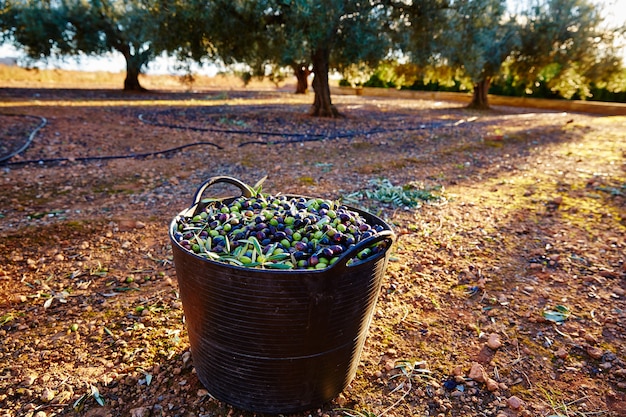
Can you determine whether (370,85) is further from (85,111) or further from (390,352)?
(390,352)

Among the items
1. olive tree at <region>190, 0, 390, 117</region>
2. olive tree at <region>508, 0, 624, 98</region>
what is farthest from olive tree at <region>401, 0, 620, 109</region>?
olive tree at <region>190, 0, 390, 117</region>

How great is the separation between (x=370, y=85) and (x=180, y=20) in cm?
2687

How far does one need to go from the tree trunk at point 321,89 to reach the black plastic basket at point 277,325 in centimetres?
1253

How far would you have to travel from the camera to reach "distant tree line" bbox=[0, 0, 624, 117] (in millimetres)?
11078

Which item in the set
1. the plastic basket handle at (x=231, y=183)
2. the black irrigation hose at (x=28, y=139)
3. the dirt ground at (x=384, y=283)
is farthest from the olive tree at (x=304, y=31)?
the plastic basket handle at (x=231, y=183)

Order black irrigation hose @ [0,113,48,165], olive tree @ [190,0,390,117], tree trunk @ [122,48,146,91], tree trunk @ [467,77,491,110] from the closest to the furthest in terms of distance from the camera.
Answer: black irrigation hose @ [0,113,48,165]
olive tree @ [190,0,390,117]
tree trunk @ [467,77,491,110]
tree trunk @ [122,48,146,91]

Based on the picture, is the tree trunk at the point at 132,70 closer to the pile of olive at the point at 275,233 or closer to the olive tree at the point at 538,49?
the olive tree at the point at 538,49

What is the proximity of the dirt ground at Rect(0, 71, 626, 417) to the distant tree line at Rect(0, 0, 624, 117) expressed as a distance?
4845 millimetres

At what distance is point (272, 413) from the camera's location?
2164mm

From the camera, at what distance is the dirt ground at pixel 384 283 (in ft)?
7.73

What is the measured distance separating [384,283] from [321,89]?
38.4 ft

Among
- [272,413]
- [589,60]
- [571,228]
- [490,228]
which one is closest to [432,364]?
[272,413]

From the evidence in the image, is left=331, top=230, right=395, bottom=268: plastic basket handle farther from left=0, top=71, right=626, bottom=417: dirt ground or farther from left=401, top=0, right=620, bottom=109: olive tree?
left=401, top=0, right=620, bottom=109: olive tree

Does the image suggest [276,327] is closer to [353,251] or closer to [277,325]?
[277,325]
